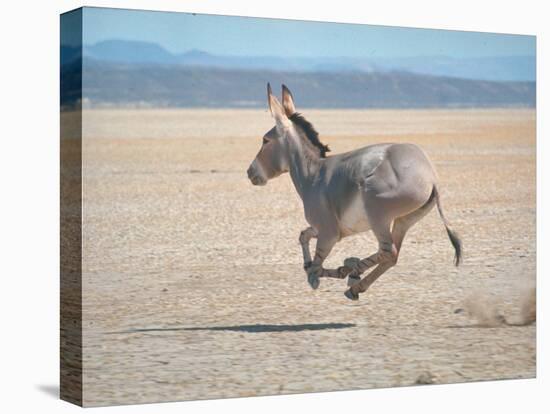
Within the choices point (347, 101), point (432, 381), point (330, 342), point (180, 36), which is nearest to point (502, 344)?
point (432, 381)

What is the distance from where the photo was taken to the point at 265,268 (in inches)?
564

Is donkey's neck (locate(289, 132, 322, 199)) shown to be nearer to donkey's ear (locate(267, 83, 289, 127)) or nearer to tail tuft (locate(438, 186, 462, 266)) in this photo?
donkey's ear (locate(267, 83, 289, 127))

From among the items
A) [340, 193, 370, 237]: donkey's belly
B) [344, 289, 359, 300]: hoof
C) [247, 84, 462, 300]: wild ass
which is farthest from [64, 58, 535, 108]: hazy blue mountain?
[344, 289, 359, 300]: hoof

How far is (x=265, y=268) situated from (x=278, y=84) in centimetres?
185

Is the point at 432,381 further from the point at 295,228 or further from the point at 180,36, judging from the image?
the point at 180,36

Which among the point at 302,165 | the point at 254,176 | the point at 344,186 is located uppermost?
the point at 302,165

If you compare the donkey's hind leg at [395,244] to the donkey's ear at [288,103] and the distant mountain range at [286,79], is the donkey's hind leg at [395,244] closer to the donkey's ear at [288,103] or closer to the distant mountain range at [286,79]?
the distant mountain range at [286,79]

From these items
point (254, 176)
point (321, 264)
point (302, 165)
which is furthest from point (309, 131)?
point (321, 264)

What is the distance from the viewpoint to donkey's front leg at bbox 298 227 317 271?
14484 mm

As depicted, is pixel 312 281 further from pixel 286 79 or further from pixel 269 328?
pixel 286 79

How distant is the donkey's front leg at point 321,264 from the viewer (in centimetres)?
1445

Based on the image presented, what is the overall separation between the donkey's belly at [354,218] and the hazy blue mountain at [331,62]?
140cm

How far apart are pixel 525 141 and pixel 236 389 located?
4526 mm

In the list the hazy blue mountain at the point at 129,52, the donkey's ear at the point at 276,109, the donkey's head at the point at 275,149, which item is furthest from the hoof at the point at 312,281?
the hazy blue mountain at the point at 129,52
